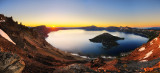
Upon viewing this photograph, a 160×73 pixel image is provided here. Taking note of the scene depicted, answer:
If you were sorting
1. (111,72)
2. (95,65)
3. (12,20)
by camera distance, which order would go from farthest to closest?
(12,20) < (95,65) < (111,72)

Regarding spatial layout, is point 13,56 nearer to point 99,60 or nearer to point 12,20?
point 99,60

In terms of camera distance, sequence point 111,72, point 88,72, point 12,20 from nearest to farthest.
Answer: point 88,72 < point 111,72 < point 12,20

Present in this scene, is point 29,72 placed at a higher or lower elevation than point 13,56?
lower

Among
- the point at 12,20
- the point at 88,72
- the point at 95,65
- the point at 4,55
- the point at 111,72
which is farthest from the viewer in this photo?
the point at 12,20

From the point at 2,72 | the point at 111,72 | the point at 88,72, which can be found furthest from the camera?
the point at 111,72

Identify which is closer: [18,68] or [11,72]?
[11,72]

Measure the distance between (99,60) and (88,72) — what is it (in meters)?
26.7

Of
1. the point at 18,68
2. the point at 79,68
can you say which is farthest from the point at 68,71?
the point at 18,68

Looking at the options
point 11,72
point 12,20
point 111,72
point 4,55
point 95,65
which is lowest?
Result: point 95,65

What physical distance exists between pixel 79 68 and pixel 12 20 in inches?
2259

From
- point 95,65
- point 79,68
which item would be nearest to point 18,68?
point 79,68

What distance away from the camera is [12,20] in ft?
194

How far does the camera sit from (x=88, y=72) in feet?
59.4

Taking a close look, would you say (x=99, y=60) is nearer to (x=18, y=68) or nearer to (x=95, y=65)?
(x=95, y=65)
